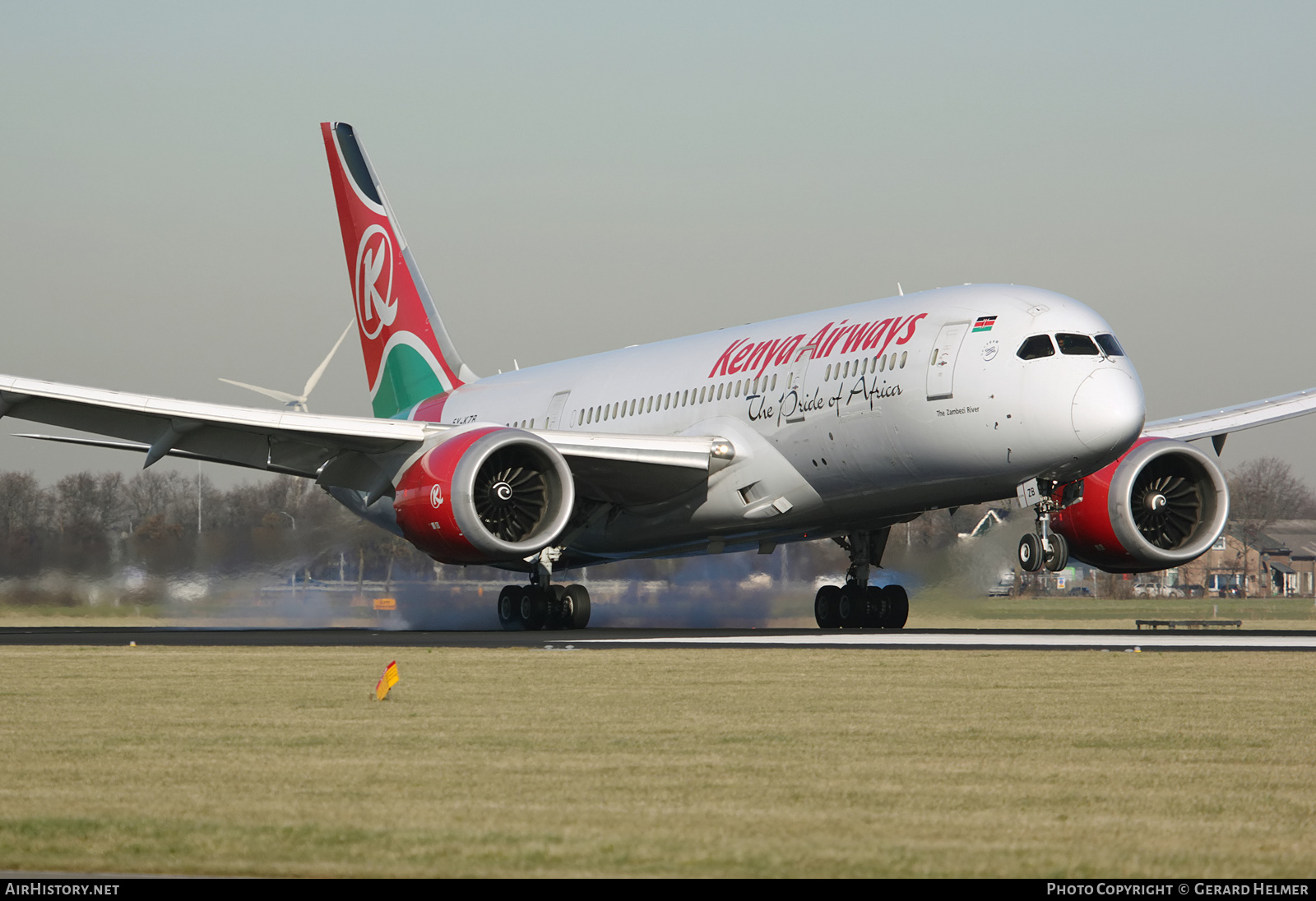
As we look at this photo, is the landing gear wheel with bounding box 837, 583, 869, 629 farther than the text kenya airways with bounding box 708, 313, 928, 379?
Yes

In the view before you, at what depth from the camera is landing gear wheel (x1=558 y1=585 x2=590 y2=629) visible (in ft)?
99.0

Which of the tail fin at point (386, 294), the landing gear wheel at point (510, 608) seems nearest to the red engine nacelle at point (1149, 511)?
the landing gear wheel at point (510, 608)

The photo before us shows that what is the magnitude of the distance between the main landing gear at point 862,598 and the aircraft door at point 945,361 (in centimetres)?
604

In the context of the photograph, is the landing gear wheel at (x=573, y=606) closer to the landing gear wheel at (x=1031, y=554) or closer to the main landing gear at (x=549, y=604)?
the main landing gear at (x=549, y=604)

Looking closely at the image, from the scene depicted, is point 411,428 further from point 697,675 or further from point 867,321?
point 697,675

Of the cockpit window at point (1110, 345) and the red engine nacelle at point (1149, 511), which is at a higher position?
the cockpit window at point (1110, 345)

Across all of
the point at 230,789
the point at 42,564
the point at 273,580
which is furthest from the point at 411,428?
the point at 230,789

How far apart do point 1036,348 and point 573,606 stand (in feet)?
33.4

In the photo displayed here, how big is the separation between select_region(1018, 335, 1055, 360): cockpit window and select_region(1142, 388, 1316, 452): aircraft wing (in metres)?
5.95

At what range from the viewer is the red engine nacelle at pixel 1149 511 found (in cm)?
2792

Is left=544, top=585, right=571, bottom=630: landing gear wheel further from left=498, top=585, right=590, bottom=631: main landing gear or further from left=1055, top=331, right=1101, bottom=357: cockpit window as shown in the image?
left=1055, top=331, right=1101, bottom=357: cockpit window

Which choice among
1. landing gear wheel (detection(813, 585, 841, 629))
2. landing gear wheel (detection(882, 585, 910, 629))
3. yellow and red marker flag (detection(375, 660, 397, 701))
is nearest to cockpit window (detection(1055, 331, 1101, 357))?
landing gear wheel (detection(882, 585, 910, 629))

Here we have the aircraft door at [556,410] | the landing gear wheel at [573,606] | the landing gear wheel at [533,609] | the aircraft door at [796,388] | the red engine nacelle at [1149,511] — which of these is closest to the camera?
the aircraft door at [796,388]
